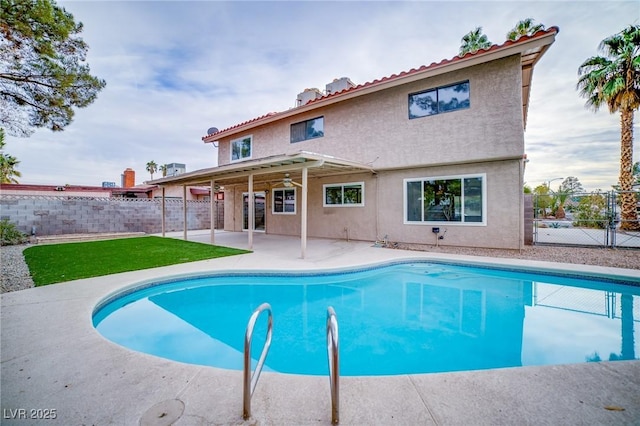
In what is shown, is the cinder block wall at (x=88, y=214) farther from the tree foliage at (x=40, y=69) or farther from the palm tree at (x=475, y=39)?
the palm tree at (x=475, y=39)

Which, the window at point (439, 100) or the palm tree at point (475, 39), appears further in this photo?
the palm tree at point (475, 39)

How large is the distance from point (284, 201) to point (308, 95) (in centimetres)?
652

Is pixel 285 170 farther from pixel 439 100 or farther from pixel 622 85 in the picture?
pixel 622 85

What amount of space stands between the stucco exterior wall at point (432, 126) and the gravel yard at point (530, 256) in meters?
3.32

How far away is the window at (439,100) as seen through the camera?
32.1 feet

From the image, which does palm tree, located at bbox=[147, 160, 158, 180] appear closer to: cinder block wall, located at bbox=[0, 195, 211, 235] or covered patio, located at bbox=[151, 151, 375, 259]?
cinder block wall, located at bbox=[0, 195, 211, 235]

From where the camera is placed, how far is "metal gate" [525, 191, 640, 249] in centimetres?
1071

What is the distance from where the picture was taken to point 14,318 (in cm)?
406

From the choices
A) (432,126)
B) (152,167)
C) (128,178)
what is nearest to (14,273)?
(432,126)

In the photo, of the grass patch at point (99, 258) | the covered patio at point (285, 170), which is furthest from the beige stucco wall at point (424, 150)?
the grass patch at point (99, 258)

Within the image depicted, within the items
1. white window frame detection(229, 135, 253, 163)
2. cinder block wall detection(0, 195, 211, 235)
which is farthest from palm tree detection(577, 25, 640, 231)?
cinder block wall detection(0, 195, 211, 235)

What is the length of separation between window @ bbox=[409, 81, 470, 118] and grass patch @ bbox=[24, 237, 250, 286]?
29.1 ft

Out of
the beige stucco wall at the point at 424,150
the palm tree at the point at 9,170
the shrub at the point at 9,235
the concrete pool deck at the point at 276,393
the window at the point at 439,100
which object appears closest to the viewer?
the concrete pool deck at the point at 276,393

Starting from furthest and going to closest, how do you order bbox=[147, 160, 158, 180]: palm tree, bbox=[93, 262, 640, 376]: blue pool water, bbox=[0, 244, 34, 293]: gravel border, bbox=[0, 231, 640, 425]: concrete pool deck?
bbox=[147, 160, 158, 180]: palm tree, bbox=[0, 244, 34, 293]: gravel border, bbox=[93, 262, 640, 376]: blue pool water, bbox=[0, 231, 640, 425]: concrete pool deck
